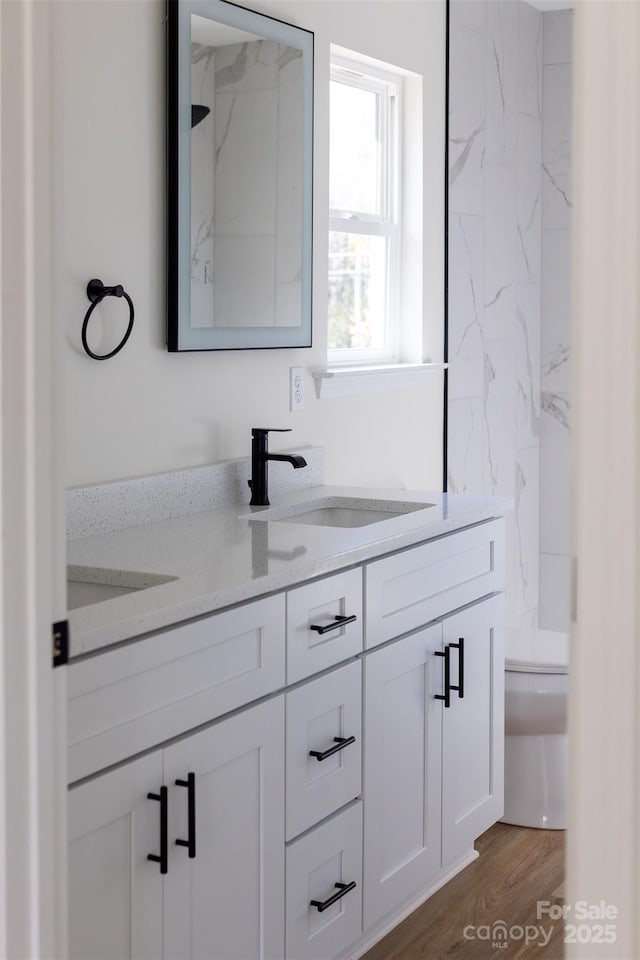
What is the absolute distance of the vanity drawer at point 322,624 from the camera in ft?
7.11

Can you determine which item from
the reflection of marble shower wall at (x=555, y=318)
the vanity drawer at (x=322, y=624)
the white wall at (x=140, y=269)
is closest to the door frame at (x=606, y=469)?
the vanity drawer at (x=322, y=624)

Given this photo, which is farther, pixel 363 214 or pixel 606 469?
pixel 363 214

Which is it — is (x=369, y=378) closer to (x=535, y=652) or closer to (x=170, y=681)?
(x=535, y=652)

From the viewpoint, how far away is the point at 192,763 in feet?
6.22

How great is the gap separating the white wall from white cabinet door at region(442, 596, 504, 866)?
69 centimetres

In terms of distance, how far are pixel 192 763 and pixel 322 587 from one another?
49cm

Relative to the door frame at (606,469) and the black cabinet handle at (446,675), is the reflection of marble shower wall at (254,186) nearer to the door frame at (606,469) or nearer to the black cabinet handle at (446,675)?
the black cabinet handle at (446,675)

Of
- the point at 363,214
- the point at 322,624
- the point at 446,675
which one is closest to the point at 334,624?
the point at 322,624

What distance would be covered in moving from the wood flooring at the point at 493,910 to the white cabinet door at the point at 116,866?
95 cm

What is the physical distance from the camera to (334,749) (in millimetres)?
2291

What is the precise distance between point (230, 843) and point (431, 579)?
877mm

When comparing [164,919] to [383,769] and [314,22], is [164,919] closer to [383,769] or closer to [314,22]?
[383,769]

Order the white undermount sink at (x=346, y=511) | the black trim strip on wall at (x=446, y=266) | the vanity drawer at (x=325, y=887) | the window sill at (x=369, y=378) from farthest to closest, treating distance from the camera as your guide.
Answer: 1. the black trim strip on wall at (x=446, y=266)
2. the window sill at (x=369, y=378)
3. the white undermount sink at (x=346, y=511)
4. the vanity drawer at (x=325, y=887)

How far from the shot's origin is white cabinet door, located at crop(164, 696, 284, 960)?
1875 mm
